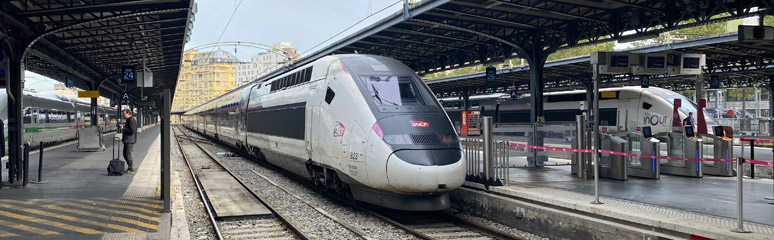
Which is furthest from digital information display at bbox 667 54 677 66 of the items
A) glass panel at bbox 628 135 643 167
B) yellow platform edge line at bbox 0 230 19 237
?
yellow platform edge line at bbox 0 230 19 237

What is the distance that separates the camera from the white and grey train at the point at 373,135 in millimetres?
8820

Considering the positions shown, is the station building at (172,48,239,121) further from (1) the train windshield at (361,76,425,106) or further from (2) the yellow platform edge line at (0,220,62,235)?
(2) the yellow platform edge line at (0,220,62,235)

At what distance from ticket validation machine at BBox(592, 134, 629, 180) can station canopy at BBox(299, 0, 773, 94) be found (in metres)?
4.19

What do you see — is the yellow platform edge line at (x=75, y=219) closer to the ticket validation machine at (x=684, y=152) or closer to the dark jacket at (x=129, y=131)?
the dark jacket at (x=129, y=131)

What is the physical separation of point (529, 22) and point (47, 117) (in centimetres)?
2367

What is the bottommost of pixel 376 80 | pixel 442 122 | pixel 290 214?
pixel 290 214

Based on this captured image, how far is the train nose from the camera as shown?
28.3 ft

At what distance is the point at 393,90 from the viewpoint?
10219 mm

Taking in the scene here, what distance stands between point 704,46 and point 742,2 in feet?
26.7

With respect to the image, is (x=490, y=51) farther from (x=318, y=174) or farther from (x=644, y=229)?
(x=644, y=229)

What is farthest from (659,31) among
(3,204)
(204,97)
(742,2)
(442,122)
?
(204,97)

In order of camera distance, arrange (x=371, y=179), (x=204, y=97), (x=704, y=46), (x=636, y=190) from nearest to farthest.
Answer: (x=371, y=179)
(x=636, y=190)
(x=704, y=46)
(x=204, y=97)

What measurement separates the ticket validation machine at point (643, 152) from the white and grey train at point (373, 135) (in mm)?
5121

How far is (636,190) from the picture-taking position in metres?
10.2
